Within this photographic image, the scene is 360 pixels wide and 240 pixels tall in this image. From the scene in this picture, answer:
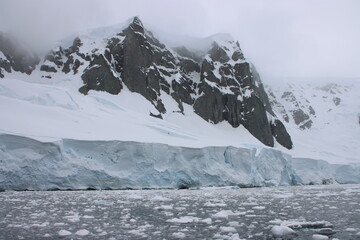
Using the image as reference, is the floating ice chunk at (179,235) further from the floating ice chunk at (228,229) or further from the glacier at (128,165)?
the glacier at (128,165)

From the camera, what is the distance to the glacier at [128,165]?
78.6 feet

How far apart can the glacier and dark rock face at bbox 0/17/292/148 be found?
2683 centimetres

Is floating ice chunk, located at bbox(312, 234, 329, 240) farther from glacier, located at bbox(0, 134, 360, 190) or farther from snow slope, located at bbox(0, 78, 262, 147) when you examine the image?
snow slope, located at bbox(0, 78, 262, 147)

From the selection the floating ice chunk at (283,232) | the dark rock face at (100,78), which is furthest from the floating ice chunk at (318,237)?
the dark rock face at (100,78)

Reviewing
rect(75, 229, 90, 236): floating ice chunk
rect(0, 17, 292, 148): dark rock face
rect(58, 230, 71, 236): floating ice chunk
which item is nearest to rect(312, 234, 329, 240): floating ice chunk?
rect(75, 229, 90, 236): floating ice chunk

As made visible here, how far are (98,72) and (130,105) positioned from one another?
29.2 feet

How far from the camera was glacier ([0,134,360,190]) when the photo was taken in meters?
→ 24.0

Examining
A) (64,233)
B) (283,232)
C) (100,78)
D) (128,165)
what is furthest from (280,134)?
(64,233)

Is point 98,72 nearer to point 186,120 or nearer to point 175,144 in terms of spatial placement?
point 186,120

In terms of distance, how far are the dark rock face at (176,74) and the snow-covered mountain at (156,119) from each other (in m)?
0.23

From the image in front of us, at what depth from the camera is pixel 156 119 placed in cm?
4756

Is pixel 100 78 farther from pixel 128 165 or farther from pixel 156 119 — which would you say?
pixel 128 165

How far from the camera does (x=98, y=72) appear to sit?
61.7 meters

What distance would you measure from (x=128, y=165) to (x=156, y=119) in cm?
1859
